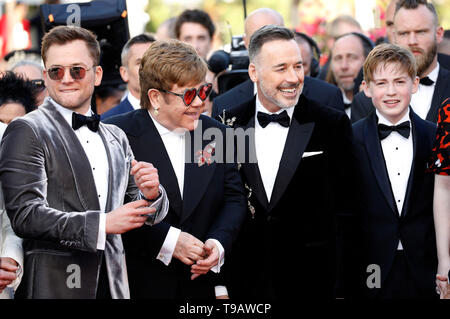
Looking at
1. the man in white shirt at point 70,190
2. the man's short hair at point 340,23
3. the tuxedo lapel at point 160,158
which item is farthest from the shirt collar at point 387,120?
the man's short hair at point 340,23

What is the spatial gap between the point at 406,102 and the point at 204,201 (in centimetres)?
159

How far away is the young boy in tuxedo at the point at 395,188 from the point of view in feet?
15.6

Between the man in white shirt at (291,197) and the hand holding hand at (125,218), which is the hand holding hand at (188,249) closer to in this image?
the hand holding hand at (125,218)

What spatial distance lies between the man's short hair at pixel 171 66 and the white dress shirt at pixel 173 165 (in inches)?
9.2

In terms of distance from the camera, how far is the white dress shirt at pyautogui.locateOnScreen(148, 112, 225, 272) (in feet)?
13.2

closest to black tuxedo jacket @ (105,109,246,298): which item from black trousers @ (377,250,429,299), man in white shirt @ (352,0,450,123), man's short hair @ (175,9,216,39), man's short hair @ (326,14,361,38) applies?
black trousers @ (377,250,429,299)

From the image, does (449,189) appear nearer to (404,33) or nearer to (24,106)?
(404,33)

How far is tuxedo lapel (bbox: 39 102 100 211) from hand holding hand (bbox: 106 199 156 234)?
172 mm

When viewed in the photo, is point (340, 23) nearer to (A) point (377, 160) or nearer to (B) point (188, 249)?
(A) point (377, 160)

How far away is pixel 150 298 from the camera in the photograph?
408cm

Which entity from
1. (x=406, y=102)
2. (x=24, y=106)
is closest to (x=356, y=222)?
(x=406, y=102)

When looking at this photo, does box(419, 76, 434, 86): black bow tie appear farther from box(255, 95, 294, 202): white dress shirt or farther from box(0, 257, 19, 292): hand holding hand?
box(0, 257, 19, 292): hand holding hand

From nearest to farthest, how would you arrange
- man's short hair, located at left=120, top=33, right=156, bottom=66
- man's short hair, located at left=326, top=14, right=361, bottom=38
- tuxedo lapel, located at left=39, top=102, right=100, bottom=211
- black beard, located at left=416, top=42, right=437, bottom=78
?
tuxedo lapel, located at left=39, top=102, right=100, bottom=211, black beard, located at left=416, top=42, right=437, bottom=78, man's short hair, located at left=120, top=33, right=156, bottom=66, man's short hair, located at left=326, top=14, right=361, bottom=38

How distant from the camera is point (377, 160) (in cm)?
487
